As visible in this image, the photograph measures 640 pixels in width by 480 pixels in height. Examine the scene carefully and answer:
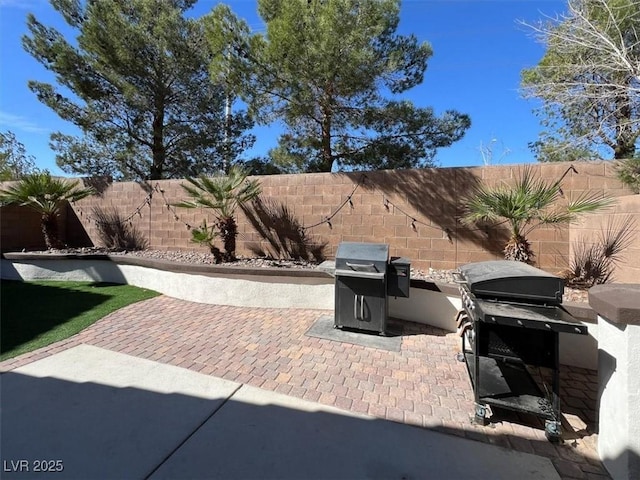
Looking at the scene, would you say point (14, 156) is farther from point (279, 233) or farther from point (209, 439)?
point (209, 439)

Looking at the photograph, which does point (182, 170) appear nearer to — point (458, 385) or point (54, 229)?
point (54, 229)

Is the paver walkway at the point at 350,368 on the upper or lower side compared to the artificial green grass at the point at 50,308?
lower

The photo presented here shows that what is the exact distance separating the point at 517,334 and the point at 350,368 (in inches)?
71.6

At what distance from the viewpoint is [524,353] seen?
9.57 ft

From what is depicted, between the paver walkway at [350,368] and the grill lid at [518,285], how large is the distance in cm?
114

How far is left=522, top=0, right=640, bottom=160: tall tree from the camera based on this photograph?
6.38m

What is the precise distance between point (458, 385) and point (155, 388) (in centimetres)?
321

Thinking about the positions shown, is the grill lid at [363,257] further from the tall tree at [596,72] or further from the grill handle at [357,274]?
the tall tree at [596,72]

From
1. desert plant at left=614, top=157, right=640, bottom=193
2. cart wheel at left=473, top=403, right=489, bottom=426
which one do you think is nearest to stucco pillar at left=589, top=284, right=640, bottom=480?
cart wheel at left=473, top=403, right=489, bottom=426

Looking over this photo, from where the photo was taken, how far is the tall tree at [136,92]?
10.2m

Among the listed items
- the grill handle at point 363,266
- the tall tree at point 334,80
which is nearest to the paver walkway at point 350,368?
the grill handle at point 363,266

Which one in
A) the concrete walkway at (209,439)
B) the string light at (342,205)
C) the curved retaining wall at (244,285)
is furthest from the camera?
the string light at (342,205)

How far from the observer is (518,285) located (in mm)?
2822

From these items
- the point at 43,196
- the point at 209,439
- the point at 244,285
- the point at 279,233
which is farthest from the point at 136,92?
the point at 209,439
